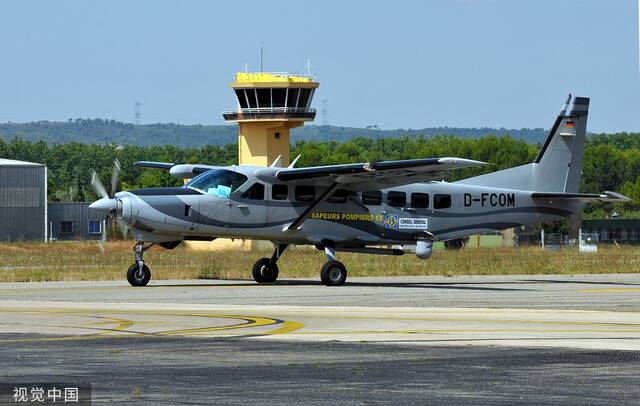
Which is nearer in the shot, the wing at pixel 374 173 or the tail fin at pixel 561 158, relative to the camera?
the wing at pixel 374 173

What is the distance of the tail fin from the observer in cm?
3478

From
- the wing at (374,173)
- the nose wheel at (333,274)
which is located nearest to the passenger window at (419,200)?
the wing at (374,173)

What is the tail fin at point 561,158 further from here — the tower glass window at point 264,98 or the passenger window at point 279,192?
the tower glass window at point 264,98

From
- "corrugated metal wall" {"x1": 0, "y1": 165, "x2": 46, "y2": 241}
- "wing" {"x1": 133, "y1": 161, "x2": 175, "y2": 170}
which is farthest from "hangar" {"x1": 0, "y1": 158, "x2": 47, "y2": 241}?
"wing" {"x1": 133, "y1": 161, "x2": 175, "y2": 170}

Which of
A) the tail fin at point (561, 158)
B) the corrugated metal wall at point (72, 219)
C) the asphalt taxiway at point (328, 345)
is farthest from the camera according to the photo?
the corrugated metal wall at point (72, 219)

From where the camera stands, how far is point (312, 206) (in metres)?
31.0

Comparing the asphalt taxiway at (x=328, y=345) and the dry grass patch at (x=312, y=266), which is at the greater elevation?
the asphalt taxiway at (x=328, y=345)

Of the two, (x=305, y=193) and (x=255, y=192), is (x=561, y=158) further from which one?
(x=255, y=192)

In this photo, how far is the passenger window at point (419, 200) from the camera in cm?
3266

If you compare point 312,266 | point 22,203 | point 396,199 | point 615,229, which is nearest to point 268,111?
point 22,203

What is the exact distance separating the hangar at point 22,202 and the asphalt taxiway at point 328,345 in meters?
64.2

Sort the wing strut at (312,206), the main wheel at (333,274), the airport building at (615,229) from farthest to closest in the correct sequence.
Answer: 1. the airport building at (615,229)
2. the wing strut at (312,206)
3. the main wheel at (333,274)

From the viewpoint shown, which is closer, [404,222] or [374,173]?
[374,173]

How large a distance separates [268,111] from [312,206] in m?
47.5
